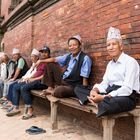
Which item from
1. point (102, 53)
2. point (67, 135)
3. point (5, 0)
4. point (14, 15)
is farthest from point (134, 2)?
point (5, 0)

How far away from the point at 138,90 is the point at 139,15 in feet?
3.45

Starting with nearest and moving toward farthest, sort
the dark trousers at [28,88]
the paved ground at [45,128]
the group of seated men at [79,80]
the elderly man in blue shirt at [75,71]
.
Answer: the group of seated men at [79,80]
the paved ground at [45,128]
the elderly man in blue shirt at [75,71]
the dark trousers at [28,88]

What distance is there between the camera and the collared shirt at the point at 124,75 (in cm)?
436

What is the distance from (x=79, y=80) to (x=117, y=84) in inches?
57.1

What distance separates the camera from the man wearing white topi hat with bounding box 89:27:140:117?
4.19 metres

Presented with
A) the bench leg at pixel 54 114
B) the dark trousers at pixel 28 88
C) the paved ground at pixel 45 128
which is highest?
the dark trousers at pixel 28 88

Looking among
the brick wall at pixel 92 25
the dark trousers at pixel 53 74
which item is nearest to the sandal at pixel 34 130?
the dark trousers at pixel 53 74

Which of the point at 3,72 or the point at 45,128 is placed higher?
the point at 3,72

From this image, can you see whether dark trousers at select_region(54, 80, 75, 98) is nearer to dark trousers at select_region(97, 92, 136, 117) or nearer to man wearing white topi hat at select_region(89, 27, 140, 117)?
man wearing white topi hat at select_region(89, 27, 140, 117)

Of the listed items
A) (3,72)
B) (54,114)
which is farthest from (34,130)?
(3,72)

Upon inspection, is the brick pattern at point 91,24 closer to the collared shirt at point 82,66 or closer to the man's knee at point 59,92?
the collared shirt at point 82,66

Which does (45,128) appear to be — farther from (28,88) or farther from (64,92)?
(28,88)

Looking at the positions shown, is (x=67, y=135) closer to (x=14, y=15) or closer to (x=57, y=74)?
(x=57, y=74)

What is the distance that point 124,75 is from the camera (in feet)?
14.8
